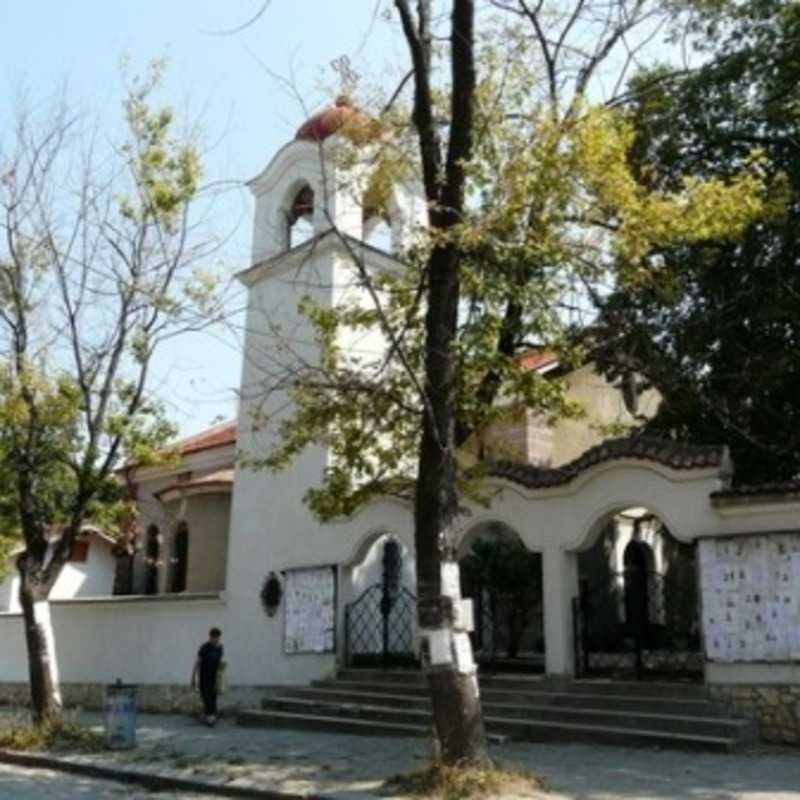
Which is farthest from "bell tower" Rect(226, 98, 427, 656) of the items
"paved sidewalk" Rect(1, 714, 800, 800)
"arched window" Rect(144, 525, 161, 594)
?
"arched window" Rect(144, 525, 161, 594)

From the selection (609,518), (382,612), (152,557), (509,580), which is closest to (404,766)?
(609,518)

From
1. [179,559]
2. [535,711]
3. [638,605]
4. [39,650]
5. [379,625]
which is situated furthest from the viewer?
[179,559]

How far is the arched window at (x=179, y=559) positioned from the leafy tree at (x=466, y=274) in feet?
45.8

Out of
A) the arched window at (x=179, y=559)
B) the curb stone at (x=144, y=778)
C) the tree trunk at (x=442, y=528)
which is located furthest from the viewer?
the arched window at (x=179, y=559)

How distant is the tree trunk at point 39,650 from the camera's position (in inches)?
600

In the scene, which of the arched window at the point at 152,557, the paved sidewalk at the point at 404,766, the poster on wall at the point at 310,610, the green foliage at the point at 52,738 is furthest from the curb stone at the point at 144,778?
the arched window at the point at 152,557

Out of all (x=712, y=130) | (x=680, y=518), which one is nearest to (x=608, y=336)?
(x=680, y=518)

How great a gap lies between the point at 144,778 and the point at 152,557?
17.2m

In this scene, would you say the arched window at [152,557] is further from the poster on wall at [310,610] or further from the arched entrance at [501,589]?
the arched entrance at [501,589]

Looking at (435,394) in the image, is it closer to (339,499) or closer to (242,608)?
(339,499)

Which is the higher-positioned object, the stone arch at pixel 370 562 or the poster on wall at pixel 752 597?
the stone arch at pixel 370 562

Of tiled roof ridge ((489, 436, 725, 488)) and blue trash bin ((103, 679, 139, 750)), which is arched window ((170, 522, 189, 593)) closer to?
blue trash bin ((103, 679, 139, 750))

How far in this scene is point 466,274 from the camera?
11586mm

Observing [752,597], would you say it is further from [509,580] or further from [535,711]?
[509,580]
